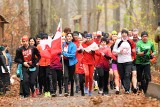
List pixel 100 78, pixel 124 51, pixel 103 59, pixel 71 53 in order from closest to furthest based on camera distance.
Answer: pixel 71 53
pixel 124 51
pixel 103 59
pixel 100 78

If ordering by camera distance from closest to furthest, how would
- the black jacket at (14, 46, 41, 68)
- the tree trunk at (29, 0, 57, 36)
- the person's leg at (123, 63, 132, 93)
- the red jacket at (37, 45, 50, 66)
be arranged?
the black jacket at (14, 46, 41, 68) → the person's leg at (123, 63, 132, 93) → the red jacket at (37, 45, 50, 66) → the tree trunk at (29, 0, 57, 36)

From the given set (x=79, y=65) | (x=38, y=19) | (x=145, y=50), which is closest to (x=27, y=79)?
(x=79, y=65)

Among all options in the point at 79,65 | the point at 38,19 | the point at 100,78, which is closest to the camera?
the point at 79,65

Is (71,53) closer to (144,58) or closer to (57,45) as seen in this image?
(57,45)

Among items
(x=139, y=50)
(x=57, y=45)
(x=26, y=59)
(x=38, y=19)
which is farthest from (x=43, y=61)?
(x=38, y=19)

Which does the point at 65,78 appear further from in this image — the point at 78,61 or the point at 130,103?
the point at 130,103

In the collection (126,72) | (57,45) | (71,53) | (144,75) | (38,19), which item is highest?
(38,19)

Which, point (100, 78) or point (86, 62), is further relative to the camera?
point (100, 78)

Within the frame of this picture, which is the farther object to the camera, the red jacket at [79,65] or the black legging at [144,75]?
the red jacket at [79,65]

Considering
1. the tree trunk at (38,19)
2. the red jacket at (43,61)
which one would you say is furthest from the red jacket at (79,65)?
the tree trunk at (38,19)

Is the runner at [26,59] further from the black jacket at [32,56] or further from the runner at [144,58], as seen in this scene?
the runner at [144,58]

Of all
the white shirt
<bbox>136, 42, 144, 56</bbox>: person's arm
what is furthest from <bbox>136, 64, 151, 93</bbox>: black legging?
the white shirt

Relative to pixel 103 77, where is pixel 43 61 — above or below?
above

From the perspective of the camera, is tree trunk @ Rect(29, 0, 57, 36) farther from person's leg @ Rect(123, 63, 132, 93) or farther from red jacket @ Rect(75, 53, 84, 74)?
person's leg @ Rect(123, 63, 132, 93)
